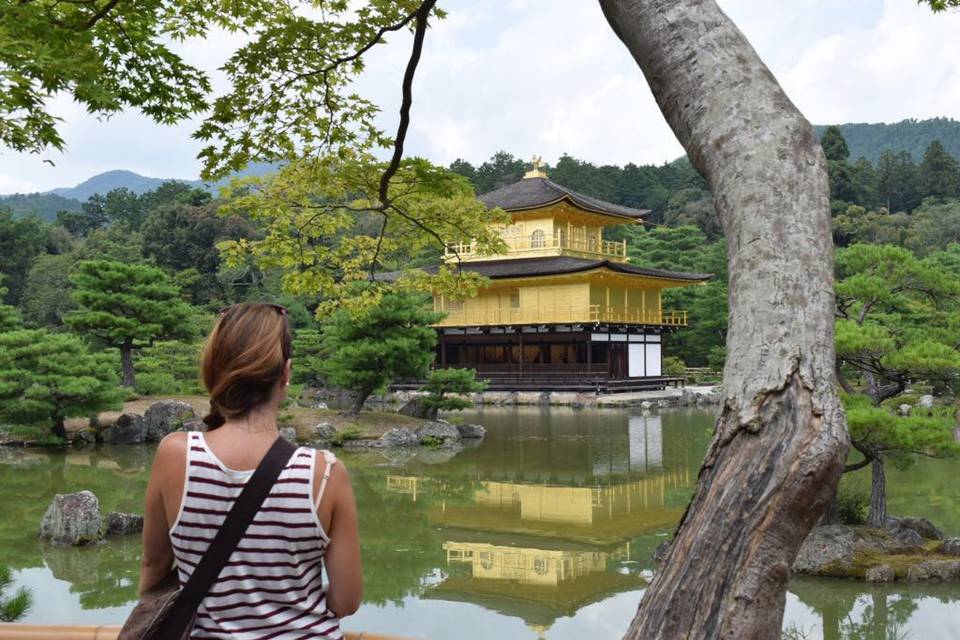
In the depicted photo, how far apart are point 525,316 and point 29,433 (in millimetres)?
12206

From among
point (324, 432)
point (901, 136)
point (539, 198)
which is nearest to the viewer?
point (324, 432)

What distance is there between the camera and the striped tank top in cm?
109

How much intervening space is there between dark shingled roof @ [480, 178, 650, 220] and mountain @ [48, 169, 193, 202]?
500 ft

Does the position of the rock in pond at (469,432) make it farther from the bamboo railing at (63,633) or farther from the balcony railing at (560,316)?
the bamboo railing at (63,633)

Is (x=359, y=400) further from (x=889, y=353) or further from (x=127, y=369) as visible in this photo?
(x=889, y=353)

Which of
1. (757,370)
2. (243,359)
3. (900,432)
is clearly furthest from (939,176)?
(243,359)

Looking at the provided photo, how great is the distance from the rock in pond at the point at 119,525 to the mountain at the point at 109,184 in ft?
547

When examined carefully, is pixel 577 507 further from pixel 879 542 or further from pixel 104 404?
pixel 104 404

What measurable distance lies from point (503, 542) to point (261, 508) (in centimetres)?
554

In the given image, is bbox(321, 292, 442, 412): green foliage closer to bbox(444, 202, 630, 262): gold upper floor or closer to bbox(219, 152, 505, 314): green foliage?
bbox(219, 152, 505, 314): green foliage

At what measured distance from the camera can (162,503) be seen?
44.6 inches

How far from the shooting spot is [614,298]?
20969 mm

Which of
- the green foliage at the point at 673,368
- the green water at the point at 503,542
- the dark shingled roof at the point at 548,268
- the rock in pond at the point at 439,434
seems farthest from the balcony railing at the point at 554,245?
the green water at the point at 503,542

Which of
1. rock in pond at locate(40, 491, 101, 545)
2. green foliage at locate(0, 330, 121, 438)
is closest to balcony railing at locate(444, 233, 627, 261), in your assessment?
green foliage at locate(0, 330, 121, 438)
